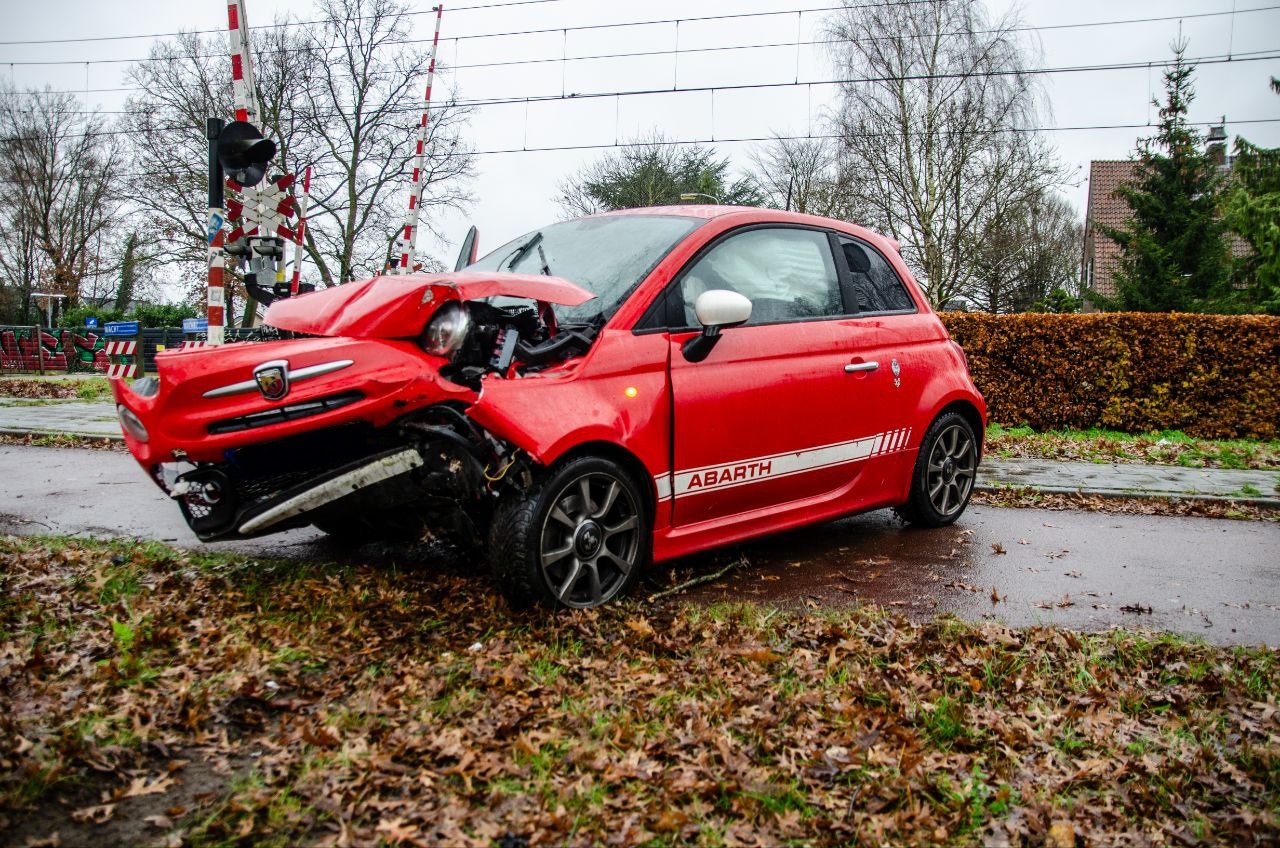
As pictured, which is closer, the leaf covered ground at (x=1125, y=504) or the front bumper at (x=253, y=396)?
the front bumper at (x=253, y=396)

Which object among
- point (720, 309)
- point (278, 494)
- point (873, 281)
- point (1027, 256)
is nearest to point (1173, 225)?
point (1027, 256)

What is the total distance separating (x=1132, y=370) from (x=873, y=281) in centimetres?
854

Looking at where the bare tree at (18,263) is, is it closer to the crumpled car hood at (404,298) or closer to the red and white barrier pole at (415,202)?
the red and white barrier pole at (415,202)

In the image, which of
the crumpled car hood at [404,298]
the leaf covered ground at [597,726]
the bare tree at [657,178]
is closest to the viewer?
the leaf covered ground at [597,726]

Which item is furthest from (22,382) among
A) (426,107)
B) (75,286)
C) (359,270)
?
(75,286)

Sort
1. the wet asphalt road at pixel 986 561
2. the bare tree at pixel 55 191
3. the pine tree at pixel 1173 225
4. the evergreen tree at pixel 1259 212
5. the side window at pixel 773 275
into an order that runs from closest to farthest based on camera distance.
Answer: the wet asphalt road at pixel 986 561 < the side window at pixel 773 275 < the evergreen tree at pixel 1259 212 < the pine tree at pixel 1173 225 < the bare tree at pixel 55 191

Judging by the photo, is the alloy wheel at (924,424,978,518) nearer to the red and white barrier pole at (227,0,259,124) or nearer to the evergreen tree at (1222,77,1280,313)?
the red and white barrier pole at (227,0,259,124)

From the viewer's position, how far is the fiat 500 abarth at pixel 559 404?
12.7 ft

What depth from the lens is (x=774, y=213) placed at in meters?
5.27

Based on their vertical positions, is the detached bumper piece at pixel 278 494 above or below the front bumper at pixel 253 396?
below

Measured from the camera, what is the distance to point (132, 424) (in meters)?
3.97

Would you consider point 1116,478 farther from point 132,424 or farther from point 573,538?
point 132,424

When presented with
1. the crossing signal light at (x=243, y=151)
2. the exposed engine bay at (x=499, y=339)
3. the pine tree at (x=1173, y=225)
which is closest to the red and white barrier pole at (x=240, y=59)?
the crossing signal light at (x=243, y=151)

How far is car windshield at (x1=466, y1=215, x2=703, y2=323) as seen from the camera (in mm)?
4559
